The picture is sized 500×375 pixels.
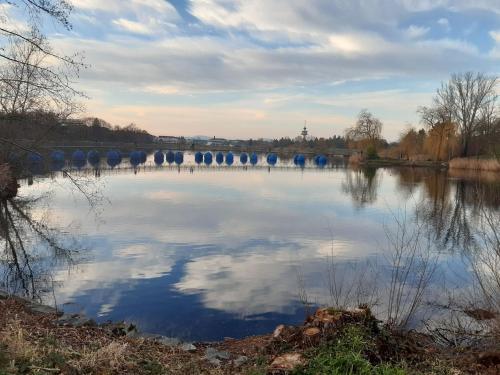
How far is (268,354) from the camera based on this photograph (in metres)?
5.98

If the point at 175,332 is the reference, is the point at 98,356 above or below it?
above

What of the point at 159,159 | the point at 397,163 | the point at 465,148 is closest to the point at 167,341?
the point at 465,148

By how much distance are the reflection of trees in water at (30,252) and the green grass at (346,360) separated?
786 cm

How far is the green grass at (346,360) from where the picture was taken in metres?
4.80

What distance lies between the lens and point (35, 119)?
51.6 feet

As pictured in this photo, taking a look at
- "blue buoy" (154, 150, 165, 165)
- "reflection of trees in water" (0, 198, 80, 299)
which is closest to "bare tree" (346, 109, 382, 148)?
"blue buoy" (154, 150, 165, 165)

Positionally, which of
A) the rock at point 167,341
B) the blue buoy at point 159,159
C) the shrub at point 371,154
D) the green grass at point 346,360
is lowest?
the rock at point 167,341

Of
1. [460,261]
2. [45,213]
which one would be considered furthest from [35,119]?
[460,261]

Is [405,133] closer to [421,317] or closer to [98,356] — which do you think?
[421,317]

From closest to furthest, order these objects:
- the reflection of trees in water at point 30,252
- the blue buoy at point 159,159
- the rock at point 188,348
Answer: the rock at point 188,348, the reflection of trees in water at point 30,252, the blue buoy at point 159,159

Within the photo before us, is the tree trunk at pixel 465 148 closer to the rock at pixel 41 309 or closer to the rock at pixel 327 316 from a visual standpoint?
the rock at pixel 327 316

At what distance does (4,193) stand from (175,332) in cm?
2257

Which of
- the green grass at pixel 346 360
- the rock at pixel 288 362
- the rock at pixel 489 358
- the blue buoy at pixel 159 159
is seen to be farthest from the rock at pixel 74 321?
the blue buoy at pixel 159 159

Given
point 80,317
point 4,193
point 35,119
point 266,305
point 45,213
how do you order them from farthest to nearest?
point 4,193, point 45,213, point 35,119, point 266,305, point 80,317
